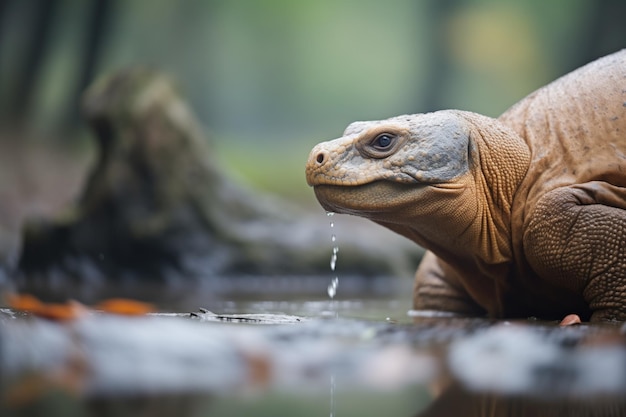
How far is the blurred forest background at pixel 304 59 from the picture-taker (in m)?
15.5

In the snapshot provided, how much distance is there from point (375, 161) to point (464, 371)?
2241 millimetres

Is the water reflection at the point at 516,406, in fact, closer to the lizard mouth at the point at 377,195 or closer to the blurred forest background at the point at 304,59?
the lizard mouth at the point at 377,195

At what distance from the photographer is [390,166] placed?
13.6 ft

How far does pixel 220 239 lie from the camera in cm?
1026

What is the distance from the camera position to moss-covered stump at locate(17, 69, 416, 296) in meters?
9.95

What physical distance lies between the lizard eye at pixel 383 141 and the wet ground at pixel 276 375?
214 cm

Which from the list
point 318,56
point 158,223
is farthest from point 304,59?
point 158,223

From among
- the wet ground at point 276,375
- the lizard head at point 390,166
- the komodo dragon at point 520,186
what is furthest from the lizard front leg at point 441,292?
the wet ground at point 276,375

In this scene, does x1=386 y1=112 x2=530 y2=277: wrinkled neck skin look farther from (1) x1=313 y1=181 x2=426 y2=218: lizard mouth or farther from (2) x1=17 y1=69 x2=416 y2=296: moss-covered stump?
(2) x1=17 y1=69 x2=416 y2=296: moss-covered stump

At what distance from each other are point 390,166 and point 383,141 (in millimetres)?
152

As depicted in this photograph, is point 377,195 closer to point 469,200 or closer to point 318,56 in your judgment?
point 469,200

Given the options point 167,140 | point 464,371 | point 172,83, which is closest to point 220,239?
point 167,140

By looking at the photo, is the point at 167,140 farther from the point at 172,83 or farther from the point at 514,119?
the point at 514,119

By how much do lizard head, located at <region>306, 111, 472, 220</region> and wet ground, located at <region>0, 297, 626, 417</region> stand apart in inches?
78.5
